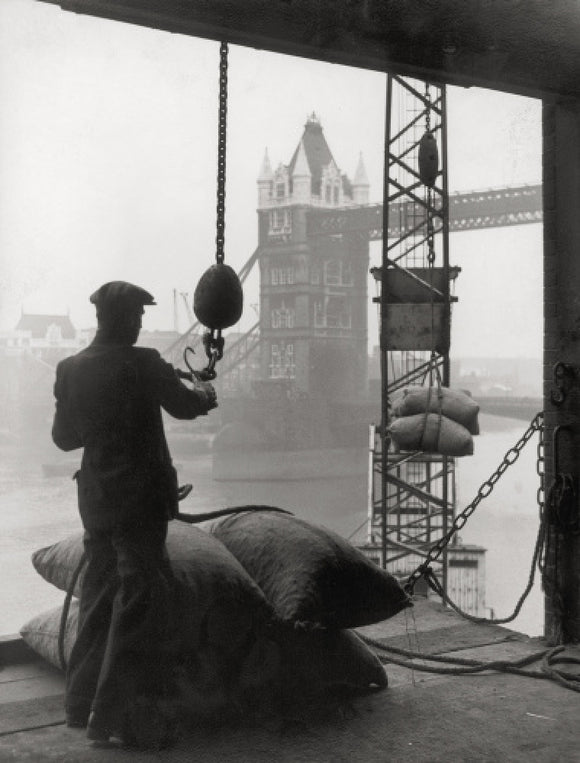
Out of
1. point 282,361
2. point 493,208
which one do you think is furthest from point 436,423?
point 282,361

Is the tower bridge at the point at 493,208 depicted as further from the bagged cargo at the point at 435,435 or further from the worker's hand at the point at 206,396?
the worker's hand at the point at 206,396

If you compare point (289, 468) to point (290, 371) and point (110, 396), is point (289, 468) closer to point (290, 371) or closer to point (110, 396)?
point (290, 371)

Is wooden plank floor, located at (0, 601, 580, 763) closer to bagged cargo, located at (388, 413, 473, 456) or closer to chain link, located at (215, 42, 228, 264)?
chain link, located at (215, 42, 228, 264)

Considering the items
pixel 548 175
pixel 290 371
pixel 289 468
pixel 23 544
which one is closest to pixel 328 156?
pixel 290 371

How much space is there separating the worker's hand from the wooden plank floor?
1.24 meters

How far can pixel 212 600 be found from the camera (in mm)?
3168

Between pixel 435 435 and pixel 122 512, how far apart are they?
622 cm

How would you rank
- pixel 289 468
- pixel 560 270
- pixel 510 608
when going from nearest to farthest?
pixel 560 270
pixel 510 608
pixel 289 468

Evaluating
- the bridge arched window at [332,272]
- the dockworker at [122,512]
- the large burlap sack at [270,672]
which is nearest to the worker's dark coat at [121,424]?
the dockworker at [122,512]

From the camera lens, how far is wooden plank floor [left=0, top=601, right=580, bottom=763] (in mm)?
2902

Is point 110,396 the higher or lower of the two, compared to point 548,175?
lower

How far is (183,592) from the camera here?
3.13 metres

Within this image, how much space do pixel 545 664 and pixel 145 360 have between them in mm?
2468

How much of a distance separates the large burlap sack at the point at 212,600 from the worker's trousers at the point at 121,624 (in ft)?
0.25
